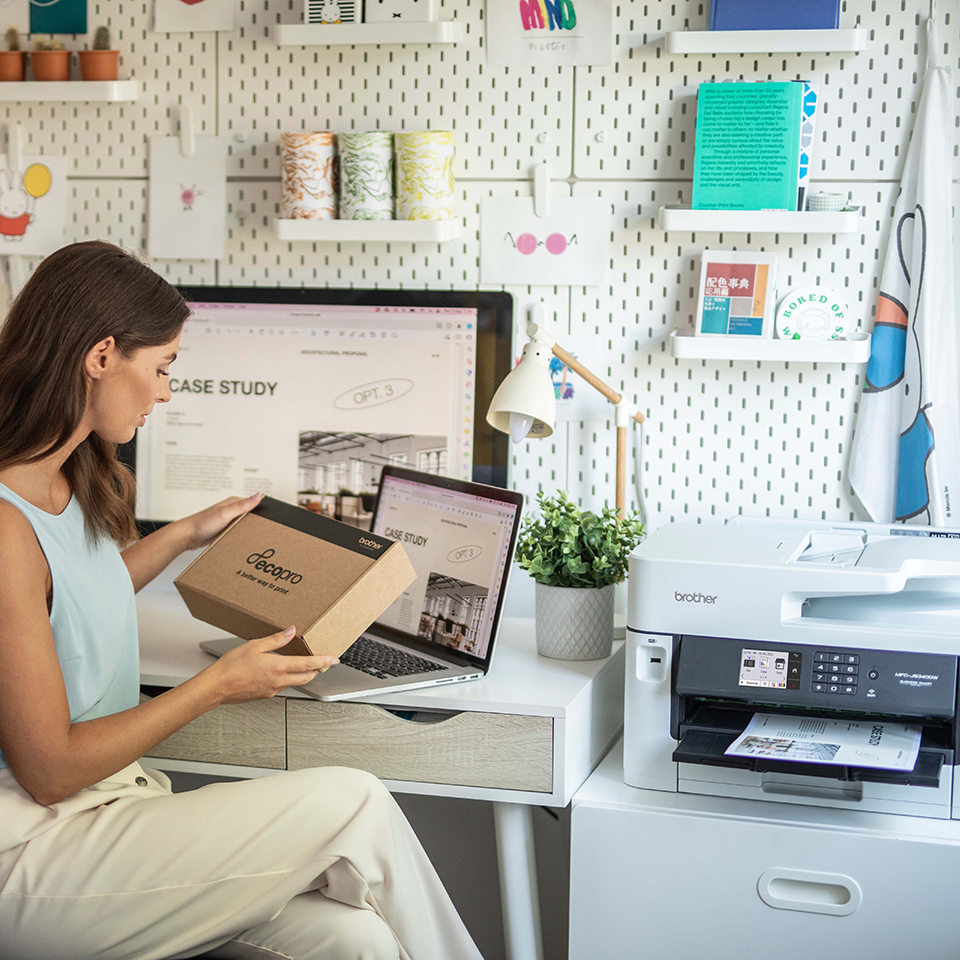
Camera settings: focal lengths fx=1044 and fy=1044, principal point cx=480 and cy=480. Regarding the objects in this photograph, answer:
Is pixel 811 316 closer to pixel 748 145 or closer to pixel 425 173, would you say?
pixel 748 145

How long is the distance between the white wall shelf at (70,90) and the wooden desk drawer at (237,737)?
1.14 m

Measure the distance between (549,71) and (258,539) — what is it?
37.1 inches

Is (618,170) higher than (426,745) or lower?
higher

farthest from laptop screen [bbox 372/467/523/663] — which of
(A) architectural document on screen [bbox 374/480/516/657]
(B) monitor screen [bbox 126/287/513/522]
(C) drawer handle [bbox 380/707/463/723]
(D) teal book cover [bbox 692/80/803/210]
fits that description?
(D) teal book cover [bbox 692/80/803/210]

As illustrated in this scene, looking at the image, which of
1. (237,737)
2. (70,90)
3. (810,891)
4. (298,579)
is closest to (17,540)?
(298,579)

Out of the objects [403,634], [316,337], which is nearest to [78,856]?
[403,634]

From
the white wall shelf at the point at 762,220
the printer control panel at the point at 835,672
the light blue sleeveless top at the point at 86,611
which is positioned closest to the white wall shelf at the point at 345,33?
the white wall shelf at the point at 762,220

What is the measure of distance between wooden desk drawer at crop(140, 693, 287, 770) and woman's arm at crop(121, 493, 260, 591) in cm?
24

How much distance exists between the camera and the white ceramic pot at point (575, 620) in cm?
157

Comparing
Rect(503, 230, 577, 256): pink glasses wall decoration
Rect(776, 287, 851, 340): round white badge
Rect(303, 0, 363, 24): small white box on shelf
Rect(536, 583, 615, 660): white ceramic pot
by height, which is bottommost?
Rect(536, 583, 615, 660): white ceramic pot

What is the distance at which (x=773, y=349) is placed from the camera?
5.44 feet

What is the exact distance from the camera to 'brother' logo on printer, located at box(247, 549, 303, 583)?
4.64 feet

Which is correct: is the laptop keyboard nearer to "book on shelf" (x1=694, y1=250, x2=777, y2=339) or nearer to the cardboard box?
the cardboard box

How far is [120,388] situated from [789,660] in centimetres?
88
